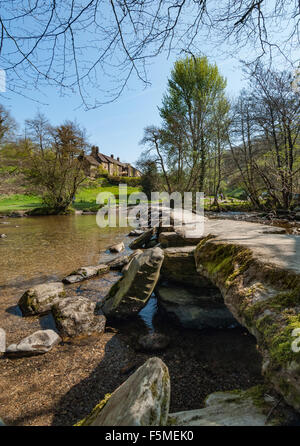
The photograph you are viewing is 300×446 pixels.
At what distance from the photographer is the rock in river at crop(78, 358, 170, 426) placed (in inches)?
46.1

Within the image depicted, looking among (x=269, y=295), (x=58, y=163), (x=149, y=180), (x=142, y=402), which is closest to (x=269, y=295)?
(x=269, y=295)

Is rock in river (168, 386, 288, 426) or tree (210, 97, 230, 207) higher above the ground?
tree (210, 97, 230, 207)

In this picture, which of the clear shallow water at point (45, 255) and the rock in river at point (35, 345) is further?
the clear shallow water at point (45, 255)

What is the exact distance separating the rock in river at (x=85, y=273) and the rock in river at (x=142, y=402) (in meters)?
4.51

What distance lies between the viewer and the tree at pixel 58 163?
22.1 meters

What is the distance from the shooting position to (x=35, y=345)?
306cm

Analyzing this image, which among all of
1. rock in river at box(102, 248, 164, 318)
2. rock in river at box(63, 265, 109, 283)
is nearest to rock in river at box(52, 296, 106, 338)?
rock in river at box(102, 248, 164, 318)

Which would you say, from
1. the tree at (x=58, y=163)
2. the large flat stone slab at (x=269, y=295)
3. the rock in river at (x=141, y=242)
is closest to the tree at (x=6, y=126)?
the tree at (x=58, y=163)

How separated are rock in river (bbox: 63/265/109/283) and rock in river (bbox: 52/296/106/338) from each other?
186cm

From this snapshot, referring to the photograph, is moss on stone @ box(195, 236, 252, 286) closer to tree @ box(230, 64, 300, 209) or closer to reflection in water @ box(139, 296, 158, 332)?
reflection in water @ box(139, 296, 158, 332)

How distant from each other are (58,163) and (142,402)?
24675mm

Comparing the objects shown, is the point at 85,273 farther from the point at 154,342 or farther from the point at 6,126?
the point at 6,126

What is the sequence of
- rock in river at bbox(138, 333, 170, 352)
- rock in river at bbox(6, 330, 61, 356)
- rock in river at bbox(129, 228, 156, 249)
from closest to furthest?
rock in river at bbox(6, 330, 61, 356) < rock in river at bbox(138, 333, 170, 352) < rock in river at bbox(129, 228, 156, 249)

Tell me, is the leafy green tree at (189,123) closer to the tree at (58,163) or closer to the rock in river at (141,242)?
the tree at (58,163)
